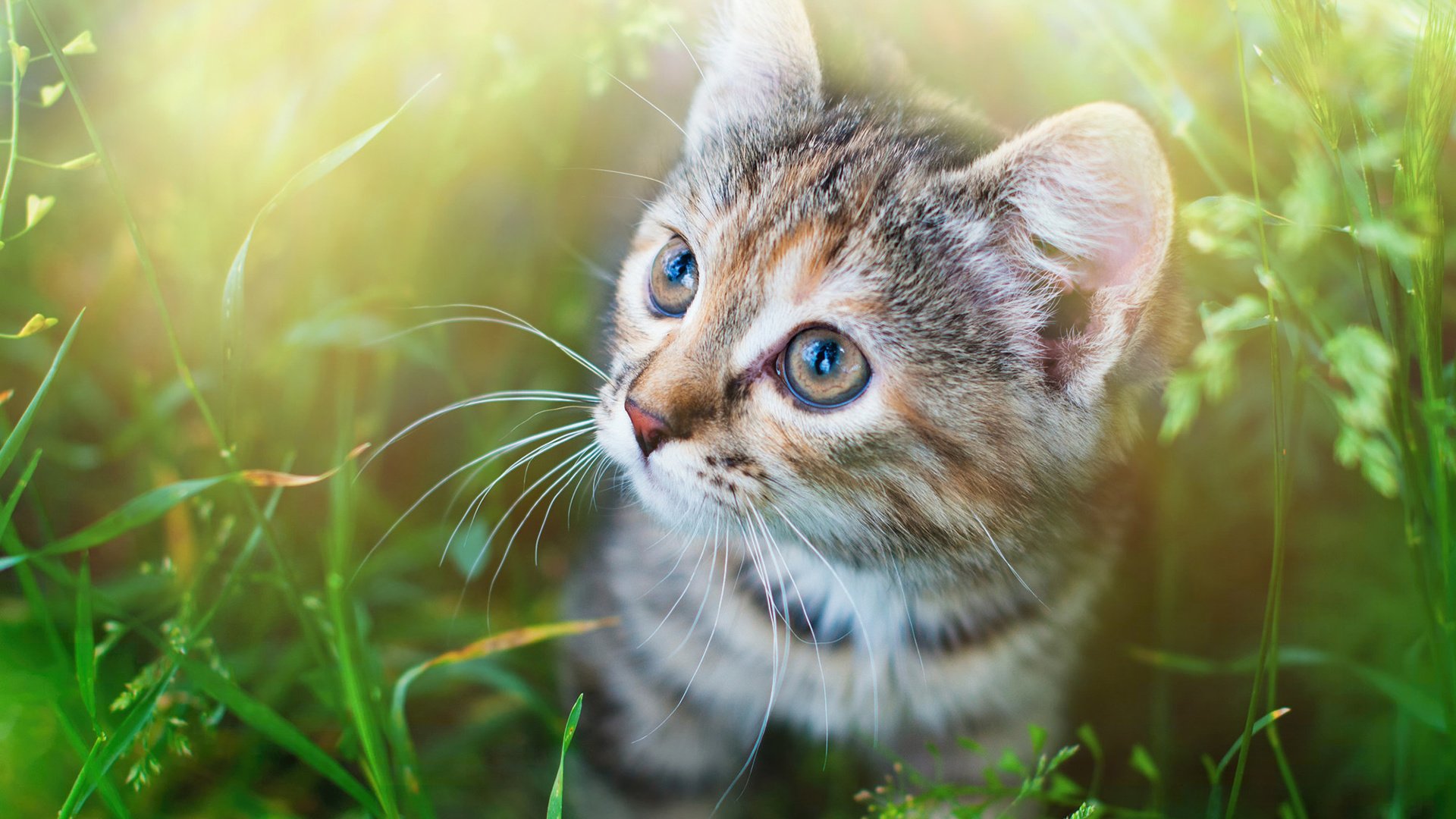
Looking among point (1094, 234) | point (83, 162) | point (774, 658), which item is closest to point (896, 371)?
point (1094, 234)

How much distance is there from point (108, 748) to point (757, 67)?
1.14 m

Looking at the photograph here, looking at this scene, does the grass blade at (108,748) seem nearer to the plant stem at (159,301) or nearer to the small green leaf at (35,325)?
the plant stem at (159,301)

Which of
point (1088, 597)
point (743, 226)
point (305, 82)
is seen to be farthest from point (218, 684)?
point (1088, 597)

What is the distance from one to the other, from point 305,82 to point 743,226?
90 cm

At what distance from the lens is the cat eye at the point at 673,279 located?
46.9 inches

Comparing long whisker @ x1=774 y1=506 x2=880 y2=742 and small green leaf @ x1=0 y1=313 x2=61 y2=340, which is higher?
small green leaf @ x1=0 y1=313 x2=61 y2=340

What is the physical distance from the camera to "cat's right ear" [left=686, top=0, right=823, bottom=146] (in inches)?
46.7

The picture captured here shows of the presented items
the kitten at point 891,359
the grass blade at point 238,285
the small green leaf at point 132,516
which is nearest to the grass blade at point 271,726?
the small green leaf at point 132,516

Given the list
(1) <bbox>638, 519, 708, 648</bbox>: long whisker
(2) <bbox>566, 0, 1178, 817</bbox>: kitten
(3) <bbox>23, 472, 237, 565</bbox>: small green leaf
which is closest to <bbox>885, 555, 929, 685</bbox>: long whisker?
(2) <bbox>566, 0, 1178, 817</bbox>: kitten

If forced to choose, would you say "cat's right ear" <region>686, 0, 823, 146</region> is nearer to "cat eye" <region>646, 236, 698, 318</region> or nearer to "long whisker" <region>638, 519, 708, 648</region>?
"cat eye" <region>646, 236, 698, 318</region>

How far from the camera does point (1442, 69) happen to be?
847 mm

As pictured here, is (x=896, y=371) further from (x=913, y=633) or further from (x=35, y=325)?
(x=35, y=325)

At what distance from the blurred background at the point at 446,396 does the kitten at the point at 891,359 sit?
19cm

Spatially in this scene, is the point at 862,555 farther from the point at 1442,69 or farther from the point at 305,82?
the point at 305,82
